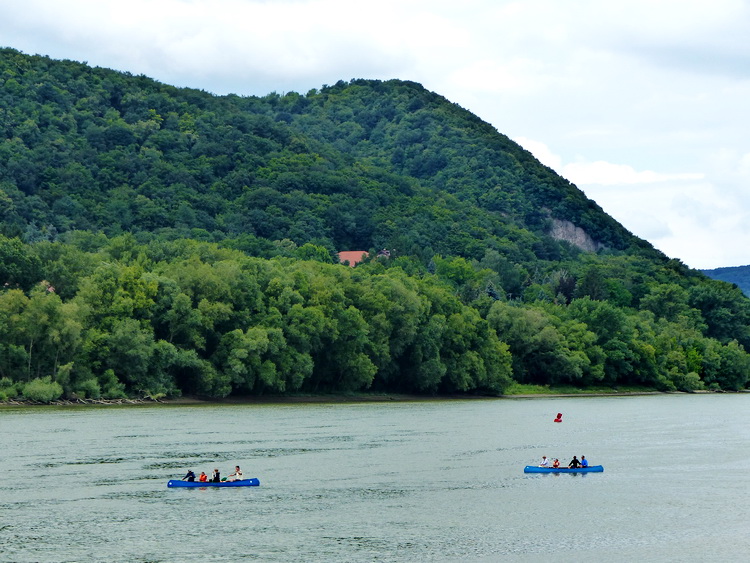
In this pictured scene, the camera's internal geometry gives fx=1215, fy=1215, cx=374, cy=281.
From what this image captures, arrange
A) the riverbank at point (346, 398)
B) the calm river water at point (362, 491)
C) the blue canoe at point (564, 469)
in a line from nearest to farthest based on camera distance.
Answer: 1. the calm river water at point (362, 491)
2. the blue canoe at point (564, 469)
3. the riverbank at point (346, 398)

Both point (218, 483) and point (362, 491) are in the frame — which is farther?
point (218, 483)

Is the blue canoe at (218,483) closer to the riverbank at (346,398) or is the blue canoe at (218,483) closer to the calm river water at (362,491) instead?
the calm river water at (362,491)

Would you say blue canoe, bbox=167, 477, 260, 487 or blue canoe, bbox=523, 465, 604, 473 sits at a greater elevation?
blue canoe, bbox=523, 465, 604, 473

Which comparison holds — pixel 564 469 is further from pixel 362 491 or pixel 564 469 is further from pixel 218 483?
pixel 218 483

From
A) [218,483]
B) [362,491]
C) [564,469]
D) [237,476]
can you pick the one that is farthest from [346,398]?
[362,491]

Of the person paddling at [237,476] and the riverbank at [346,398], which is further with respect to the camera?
the riverbank at [346,398]

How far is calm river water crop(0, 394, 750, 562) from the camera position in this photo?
54719 mm

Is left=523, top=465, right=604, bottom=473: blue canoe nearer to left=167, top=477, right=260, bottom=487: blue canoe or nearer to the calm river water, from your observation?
the calm river water

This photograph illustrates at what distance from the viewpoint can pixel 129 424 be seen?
100750 mm

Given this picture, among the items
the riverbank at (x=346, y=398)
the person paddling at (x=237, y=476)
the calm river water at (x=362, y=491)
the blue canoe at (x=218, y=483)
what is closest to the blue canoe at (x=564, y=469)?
the calm river water at (x=362, y=491)

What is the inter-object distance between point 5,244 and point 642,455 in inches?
3072

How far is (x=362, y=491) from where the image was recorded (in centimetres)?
6869

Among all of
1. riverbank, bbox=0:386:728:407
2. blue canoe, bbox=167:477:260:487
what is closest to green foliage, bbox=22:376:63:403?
riverbank, bbox=0:386:728:407

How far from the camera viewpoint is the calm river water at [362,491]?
54.7 meters
